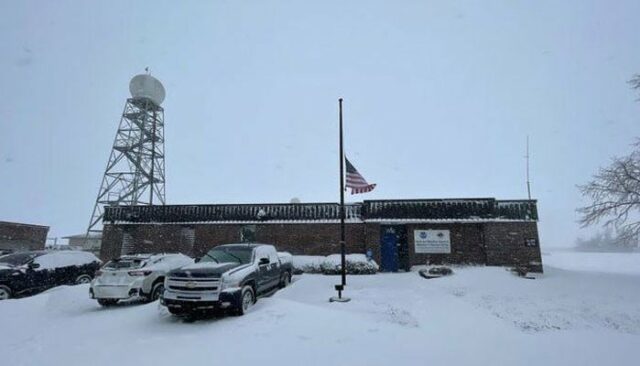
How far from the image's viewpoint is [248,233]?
20.3 metres

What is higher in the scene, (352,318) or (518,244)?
(518,244)

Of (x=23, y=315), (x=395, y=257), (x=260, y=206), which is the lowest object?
(x=23, y=315)

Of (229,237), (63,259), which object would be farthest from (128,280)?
(229,237)

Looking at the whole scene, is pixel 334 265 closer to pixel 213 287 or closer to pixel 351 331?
pixel 213 287

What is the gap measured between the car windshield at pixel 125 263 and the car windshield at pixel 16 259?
188 inches

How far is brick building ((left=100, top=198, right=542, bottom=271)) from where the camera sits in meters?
18.0

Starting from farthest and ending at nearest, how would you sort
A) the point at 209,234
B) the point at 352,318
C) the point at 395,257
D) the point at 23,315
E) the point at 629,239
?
the point at 209,234 → the point at 395,257 → the point at 629,239 → the point at 23,315 → the point at 352,318

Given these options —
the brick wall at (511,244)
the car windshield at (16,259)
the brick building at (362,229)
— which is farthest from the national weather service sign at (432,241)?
the car windshield at (16,259)

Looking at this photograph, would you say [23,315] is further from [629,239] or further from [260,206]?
[629,239]

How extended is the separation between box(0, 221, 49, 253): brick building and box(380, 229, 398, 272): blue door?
2762cm

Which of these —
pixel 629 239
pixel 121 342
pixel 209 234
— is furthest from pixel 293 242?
pixel 629 239

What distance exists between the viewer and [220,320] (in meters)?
8.32

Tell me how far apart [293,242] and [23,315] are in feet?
39.6

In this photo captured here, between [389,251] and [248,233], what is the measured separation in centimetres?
808
